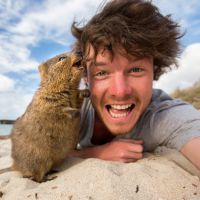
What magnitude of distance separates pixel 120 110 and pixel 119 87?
1.13 feet

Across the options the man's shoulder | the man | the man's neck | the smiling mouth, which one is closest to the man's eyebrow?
the man

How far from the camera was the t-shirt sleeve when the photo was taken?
3342mm

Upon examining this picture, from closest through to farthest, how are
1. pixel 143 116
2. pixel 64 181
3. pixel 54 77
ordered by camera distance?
1. pixel 64 181
2. pixel 54 77
3. pixel 143 116

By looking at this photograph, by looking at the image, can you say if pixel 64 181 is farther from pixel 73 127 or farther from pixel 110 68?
pixel 110 68

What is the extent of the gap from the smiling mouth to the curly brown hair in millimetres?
566

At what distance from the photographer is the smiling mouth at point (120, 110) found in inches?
142

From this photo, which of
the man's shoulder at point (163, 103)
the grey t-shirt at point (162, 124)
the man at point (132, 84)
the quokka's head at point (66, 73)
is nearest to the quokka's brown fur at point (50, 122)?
the quokka's head at point (66, 73)

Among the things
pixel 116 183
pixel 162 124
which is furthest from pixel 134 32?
pixel 116 183

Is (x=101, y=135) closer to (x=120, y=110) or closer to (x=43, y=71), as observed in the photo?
(x=120, y=110)

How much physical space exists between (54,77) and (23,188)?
122cm

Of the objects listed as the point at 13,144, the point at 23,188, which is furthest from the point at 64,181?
the point at 13,144

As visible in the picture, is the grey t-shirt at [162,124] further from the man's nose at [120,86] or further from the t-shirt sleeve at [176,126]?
the man's nose at [120,86]

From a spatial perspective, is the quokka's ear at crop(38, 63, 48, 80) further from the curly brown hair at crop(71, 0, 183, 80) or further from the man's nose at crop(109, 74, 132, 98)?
the man's nose at crop(109, 74, 132, 98)

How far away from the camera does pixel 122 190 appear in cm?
268
